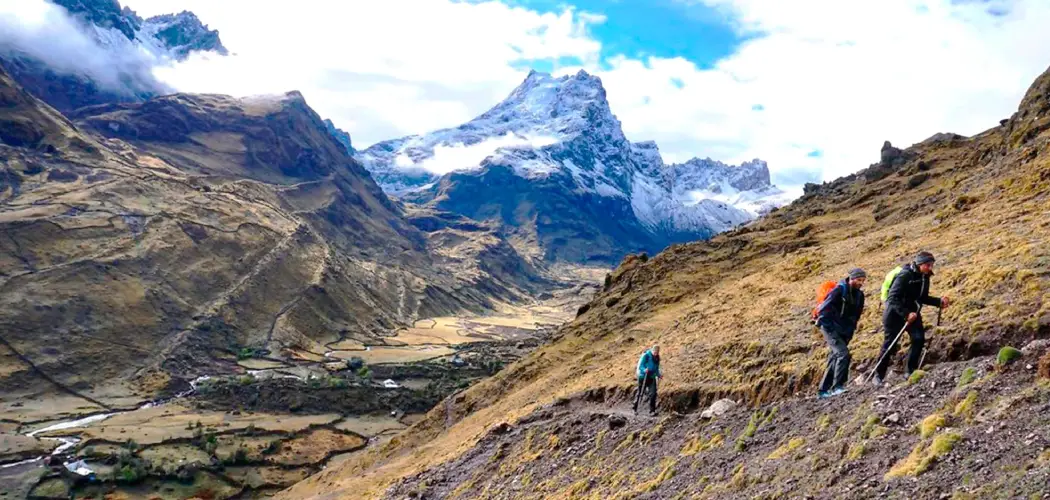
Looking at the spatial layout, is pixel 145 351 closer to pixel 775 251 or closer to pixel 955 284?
pixel 775 251

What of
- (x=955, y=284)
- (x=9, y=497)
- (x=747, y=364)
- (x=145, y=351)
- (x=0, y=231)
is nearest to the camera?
(x=955, y=284)

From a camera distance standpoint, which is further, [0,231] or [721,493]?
[0,231]

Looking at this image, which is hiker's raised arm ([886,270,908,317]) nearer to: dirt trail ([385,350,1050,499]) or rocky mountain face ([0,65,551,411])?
dirt trail ([385,350,1050,499])

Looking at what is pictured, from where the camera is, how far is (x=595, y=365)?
4275 cm

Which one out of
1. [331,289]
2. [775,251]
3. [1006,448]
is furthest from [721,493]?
[331,289]

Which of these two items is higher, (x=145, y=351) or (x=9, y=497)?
(x=145, y=351)

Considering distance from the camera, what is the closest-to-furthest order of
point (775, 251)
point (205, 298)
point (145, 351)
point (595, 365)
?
point (595, 365), point (775, 251), point (145, 351), point (205, 298)


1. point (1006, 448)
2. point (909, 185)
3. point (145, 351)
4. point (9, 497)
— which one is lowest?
point (9, 497)

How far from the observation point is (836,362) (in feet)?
55.6

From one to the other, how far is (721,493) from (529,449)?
13218 mm

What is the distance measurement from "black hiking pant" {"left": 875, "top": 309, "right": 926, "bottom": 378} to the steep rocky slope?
0.40m

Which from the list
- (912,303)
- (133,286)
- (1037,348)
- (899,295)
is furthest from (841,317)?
(133,286)

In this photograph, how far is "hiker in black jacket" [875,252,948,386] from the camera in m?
15.3

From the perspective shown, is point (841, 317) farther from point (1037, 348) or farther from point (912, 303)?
point (1037, 348)
